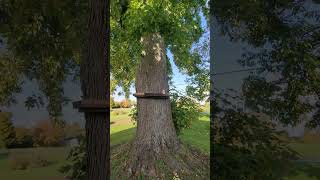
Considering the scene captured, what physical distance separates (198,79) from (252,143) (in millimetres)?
3071

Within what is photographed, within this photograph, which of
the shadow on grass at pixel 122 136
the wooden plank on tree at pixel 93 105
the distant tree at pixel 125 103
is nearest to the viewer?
the wooden plank on tree at pixel 93 105

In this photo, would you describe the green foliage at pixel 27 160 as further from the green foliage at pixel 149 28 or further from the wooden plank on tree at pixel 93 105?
the green foliage at pixel 149 28

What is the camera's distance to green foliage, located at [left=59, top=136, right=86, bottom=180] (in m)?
3.22

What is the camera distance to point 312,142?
365cm

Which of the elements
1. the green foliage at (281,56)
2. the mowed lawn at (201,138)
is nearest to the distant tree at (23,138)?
the green foliage at (281,56)

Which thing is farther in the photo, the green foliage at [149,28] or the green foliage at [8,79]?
the green foliage at [149,28]

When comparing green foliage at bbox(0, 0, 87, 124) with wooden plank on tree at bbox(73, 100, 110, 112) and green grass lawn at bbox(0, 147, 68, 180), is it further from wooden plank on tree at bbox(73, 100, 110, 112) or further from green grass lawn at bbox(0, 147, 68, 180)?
wooden plank on tree at bbox(73, 100, 110, 112)

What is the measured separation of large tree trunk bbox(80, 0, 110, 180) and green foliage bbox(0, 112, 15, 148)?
52.1 inches

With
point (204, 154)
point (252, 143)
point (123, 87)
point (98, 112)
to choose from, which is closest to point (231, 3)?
point (252, 143)

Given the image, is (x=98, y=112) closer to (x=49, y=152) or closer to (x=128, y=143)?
(x=49, y=152)

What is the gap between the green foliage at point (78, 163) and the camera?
3217 mm

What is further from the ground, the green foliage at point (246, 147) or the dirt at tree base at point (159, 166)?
the green foliage at point (246, 147)

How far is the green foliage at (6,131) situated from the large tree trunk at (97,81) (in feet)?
4.34

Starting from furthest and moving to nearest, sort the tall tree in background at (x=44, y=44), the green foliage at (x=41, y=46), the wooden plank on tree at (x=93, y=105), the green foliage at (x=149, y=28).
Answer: the green foliage at (x=149, y=28) < the green foliage at (x=41, y=46) < the tall tree in background at (x=44, y=44) < the wooden plank on tree at (x=93, y=105)
